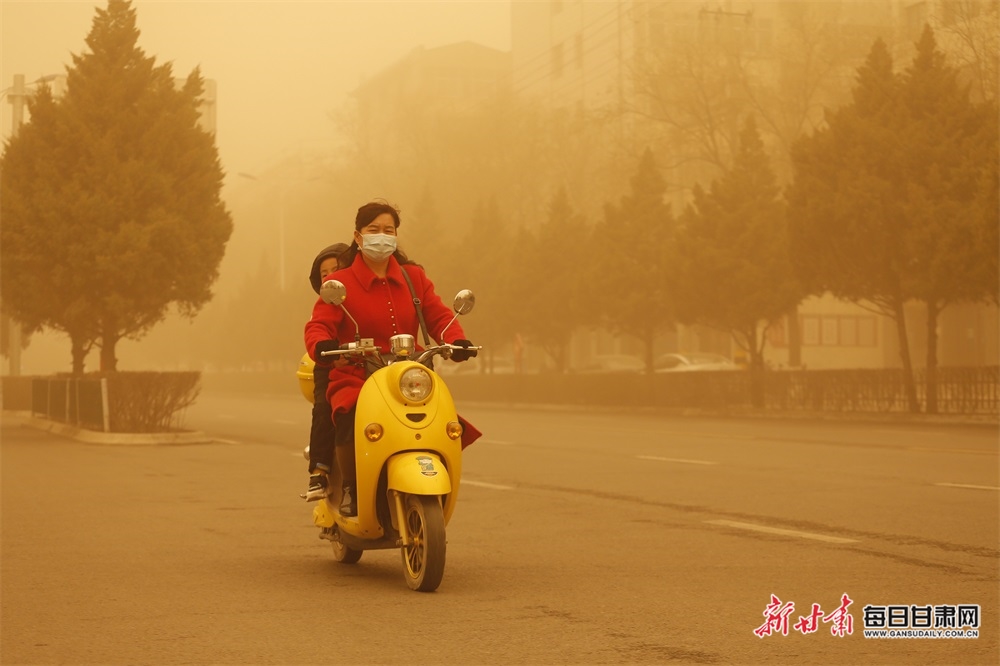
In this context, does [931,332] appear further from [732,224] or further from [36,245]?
[36,245]

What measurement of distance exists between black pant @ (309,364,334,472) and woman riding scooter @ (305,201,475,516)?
2.4 inches

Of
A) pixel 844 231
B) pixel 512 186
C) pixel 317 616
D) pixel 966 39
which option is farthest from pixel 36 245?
pixel 512 186

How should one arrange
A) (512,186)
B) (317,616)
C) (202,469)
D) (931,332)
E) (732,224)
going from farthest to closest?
(512,186) < (732,224) < (931,332) < (202,469) < (317,616)

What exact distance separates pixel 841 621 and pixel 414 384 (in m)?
2.30

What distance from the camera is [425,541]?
653 centimetres

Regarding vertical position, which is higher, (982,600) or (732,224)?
(732,224)

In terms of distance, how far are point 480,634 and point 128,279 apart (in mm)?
19316

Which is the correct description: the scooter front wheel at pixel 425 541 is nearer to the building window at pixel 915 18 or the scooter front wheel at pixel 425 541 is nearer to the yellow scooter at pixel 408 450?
the yellow scooter at pixel 408 450

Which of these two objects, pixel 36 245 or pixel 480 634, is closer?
pixel 480 634

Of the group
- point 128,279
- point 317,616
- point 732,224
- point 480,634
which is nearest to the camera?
point 480,634

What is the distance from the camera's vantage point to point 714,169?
45.9m

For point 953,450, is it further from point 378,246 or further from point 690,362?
point 690,362

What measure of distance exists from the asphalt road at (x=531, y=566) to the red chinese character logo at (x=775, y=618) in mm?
33

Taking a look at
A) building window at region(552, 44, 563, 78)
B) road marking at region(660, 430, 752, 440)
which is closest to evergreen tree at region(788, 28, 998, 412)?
road marking at region(660, 430, 752, 440)
